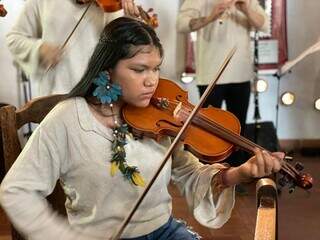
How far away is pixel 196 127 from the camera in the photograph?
1300mm

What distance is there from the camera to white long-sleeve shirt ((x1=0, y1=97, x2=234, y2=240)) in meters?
0.96

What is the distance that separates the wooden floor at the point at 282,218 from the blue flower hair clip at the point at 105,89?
123cm

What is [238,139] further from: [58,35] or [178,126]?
[58,35]

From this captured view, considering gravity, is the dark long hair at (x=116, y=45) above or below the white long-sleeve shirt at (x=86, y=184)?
above

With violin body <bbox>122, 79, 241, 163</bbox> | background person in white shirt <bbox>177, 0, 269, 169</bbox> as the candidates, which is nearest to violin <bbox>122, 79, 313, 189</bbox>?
violin body <bbox>122, 79, 241, 163</bbox>

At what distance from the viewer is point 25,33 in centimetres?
177

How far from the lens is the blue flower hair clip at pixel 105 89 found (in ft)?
3.59

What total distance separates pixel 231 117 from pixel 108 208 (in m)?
0.44

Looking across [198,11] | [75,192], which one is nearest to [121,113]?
[75,192]

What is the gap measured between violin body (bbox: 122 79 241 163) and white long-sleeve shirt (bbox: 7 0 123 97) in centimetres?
50

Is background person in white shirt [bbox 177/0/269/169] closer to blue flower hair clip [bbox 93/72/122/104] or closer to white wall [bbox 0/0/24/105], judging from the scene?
white wall [bbox 0/0/24/105]

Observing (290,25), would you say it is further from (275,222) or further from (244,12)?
(275,222)

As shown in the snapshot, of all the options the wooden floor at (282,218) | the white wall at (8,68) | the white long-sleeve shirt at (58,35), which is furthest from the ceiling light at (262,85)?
the white long-sleeve shirt at (58,35)

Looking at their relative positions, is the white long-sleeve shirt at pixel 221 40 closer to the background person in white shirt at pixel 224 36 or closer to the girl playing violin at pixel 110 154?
→ the background person in white shirt at pixel 224 36
